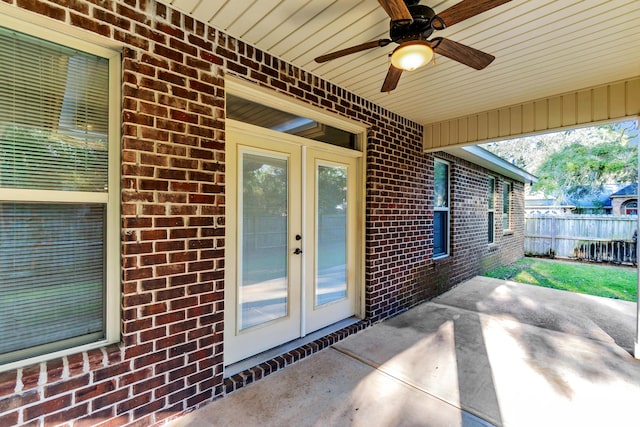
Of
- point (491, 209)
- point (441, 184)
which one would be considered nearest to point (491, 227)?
point (491, 209)

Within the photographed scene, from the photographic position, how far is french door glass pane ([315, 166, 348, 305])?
308cm

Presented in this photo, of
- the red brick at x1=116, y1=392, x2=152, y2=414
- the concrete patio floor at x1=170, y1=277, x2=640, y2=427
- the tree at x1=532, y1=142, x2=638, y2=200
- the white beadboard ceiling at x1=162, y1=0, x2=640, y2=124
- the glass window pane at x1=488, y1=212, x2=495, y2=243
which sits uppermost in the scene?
the tree at x1=532, y1=142, x2=638, y2=200

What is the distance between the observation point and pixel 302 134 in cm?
285

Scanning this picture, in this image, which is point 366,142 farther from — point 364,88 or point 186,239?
point 186,239

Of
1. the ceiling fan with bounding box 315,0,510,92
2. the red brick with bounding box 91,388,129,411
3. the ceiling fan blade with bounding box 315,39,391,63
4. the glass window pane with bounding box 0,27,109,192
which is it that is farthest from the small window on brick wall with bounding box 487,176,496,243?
the glass window pane with bounding box 0,27,109,192

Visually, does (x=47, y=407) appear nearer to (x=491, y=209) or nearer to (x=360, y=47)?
(x=360, y=47)

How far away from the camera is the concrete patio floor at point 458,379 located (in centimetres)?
188

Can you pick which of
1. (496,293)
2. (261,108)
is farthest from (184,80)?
(496,293)

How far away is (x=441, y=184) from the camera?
5.11 meters

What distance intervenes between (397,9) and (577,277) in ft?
25.8

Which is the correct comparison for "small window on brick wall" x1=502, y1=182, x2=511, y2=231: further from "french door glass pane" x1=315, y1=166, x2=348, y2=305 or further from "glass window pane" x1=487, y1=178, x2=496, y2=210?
"french door glass pane" x1=315, y1=166, x2=348, y2=305

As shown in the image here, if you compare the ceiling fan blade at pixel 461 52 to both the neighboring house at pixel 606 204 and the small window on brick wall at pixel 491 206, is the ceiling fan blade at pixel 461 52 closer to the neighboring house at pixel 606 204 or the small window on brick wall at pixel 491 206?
the small window on brick wall at pixel 491 206

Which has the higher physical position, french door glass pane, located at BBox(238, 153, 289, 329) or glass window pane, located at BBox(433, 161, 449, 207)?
glass window pane, located at BBox(433, 161, 449, 207)

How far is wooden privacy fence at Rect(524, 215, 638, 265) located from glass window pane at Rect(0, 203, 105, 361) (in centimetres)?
1191
